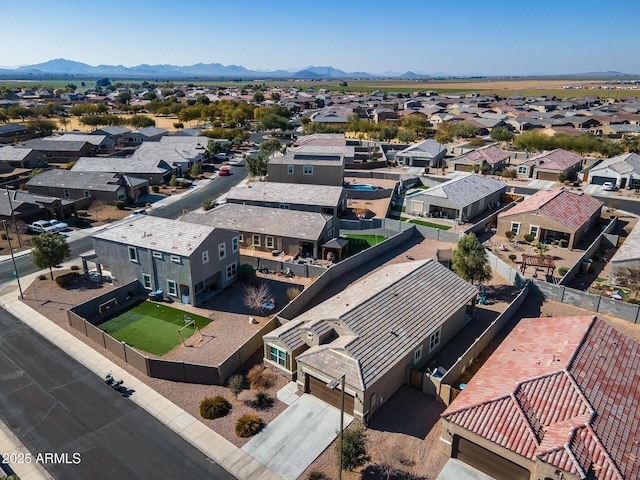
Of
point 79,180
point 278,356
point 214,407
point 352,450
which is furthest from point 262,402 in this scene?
point 79,180

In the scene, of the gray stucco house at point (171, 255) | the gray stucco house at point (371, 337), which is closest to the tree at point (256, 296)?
the gray stucco house at point (171, 255)

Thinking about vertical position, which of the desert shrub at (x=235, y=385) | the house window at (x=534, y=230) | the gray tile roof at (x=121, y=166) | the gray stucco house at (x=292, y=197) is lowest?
the desert shrub at (x=235, y=385)

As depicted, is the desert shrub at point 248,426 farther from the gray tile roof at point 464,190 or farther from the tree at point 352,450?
the gray tile roof at point 464,190

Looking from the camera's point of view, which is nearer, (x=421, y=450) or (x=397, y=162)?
(x=421, y=450)

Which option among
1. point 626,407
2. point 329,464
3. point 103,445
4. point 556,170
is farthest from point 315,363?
point 556,170

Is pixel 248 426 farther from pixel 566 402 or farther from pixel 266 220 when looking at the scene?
pixel 266 220

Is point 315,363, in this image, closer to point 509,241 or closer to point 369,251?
point 369,251

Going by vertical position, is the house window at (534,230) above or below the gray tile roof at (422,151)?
below
